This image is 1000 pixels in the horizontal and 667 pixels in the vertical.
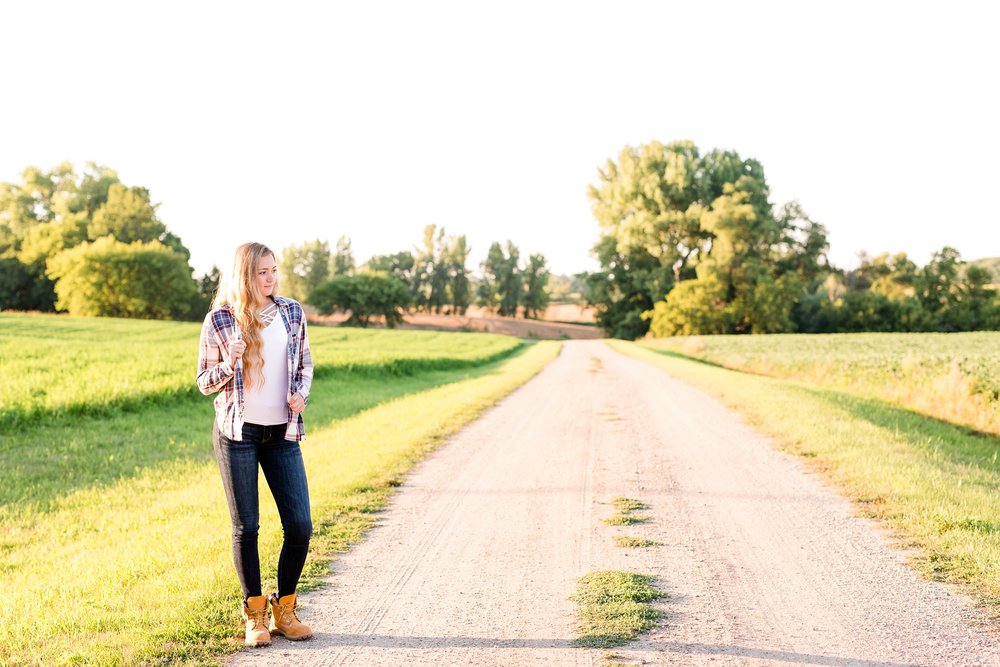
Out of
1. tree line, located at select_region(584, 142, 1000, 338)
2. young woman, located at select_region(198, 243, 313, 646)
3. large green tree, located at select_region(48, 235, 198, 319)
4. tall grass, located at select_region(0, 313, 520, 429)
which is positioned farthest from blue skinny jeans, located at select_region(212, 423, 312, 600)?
large green tree, located at select_region(48, 235, 198, 319)

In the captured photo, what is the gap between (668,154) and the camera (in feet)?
263

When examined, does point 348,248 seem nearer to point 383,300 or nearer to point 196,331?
point 383,300

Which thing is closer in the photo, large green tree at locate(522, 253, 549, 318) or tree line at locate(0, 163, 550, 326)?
tree line at locate(0, 163, 550, 326)

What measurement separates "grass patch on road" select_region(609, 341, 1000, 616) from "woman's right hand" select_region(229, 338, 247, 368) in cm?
489

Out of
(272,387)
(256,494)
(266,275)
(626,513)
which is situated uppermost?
(266,275)

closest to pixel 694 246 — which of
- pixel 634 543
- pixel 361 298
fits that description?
pixel 361 298

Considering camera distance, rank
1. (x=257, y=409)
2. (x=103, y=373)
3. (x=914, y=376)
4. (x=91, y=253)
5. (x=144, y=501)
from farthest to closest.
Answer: (x=91, y=253) → (x=914, y=376) → (x=103, y=373) → (x=144, y=501) → (x=257, y=409)

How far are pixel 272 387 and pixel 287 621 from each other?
139 cm

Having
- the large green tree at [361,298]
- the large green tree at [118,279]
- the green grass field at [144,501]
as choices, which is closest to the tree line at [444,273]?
the large green tree at [361,298]

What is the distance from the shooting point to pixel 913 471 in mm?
8984

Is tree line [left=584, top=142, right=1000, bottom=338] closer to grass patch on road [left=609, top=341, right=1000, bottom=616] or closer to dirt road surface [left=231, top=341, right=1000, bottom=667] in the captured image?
grass patch on road [left=609, top=341, right=1000, bottom=616]

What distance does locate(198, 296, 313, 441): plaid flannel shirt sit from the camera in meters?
4.39

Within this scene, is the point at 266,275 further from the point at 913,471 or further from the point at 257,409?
the point at 913,471

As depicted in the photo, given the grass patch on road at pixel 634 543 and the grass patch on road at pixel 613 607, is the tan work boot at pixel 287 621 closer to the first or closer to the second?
the grass patch on road at pixel 613 607
